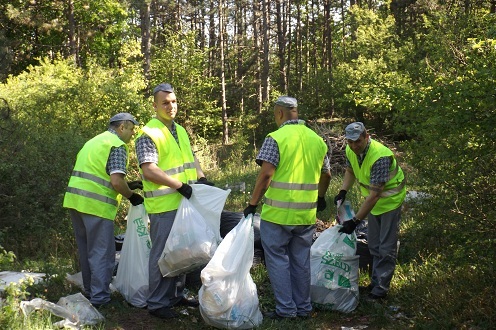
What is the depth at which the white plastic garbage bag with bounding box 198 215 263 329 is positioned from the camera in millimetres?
4312

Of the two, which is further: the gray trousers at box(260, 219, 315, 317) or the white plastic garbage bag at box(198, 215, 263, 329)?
the gray trousers at box(260, 219, 315, 317)

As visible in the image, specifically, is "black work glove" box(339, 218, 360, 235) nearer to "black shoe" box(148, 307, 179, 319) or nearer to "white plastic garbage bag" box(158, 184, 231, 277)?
"white plastic garbage bag" box(158, 184, 231, 277)

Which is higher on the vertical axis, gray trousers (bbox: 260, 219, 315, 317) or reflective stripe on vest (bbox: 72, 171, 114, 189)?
reflective stripe on vest (bbox: 72, 171, 114, 189)

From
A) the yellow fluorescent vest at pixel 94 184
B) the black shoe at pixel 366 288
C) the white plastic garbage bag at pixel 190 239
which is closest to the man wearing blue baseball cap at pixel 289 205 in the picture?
the white plastic garbage bag at pixel 190 239

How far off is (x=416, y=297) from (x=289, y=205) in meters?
1.41

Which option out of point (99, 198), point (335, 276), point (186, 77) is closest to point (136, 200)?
point (99, 198)

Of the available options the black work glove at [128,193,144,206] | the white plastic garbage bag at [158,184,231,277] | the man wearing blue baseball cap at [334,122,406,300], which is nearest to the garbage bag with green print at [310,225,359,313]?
the man wearing blue baseball cap at [334,122,406,300]

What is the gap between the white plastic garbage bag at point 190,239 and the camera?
4.52 meters

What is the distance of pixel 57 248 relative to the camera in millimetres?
7887

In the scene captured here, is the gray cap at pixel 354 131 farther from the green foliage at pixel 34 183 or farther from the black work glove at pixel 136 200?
the green foliage at pixel 34 183

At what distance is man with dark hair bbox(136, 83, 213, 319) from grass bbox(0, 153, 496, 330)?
25 centimetres

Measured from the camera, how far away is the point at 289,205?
15.4 ft

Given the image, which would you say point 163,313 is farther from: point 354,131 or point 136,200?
point 354,131

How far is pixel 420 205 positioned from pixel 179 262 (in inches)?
85.6
